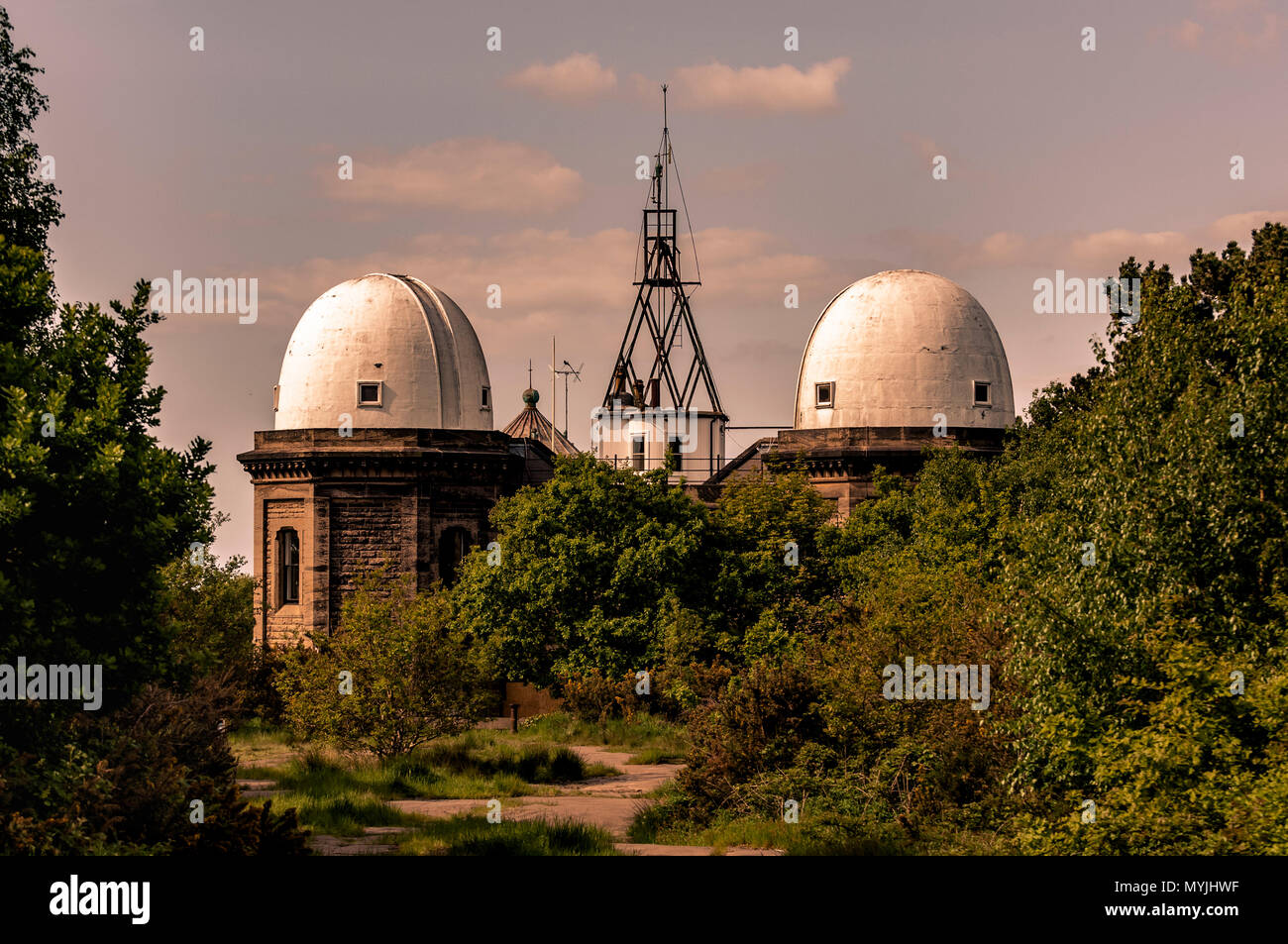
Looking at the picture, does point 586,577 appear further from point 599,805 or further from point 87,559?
point 87,559

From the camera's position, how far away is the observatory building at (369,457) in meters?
37.5

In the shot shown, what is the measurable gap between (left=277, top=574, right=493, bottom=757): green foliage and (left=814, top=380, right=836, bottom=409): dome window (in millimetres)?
16662

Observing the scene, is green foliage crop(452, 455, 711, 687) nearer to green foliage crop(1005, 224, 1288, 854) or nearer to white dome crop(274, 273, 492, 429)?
white dome crop(274, 273, 492, 429)

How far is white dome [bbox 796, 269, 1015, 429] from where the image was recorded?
1547 inches

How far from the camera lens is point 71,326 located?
15.5m

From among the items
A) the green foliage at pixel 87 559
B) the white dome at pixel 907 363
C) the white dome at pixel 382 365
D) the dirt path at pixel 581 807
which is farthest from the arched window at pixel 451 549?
the green foliage at pixel 87 559

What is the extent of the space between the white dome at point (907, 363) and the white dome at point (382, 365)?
33.4ft

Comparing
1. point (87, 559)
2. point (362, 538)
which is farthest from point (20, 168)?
point (362, 538)

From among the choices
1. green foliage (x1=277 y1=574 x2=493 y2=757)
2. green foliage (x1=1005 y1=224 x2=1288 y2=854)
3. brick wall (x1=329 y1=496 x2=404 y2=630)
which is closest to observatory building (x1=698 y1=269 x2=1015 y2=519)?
brick wall (x1=329 y1=496 x2=404 y2=630)

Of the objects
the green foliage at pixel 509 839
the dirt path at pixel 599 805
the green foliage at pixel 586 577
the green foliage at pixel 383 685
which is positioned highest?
the green foliage at pixel 586 577

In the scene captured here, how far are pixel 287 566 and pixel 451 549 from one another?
459cm

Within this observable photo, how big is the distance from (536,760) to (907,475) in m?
14.9

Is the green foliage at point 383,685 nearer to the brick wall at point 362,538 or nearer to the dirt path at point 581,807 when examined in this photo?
the dirt path at point 581,807
